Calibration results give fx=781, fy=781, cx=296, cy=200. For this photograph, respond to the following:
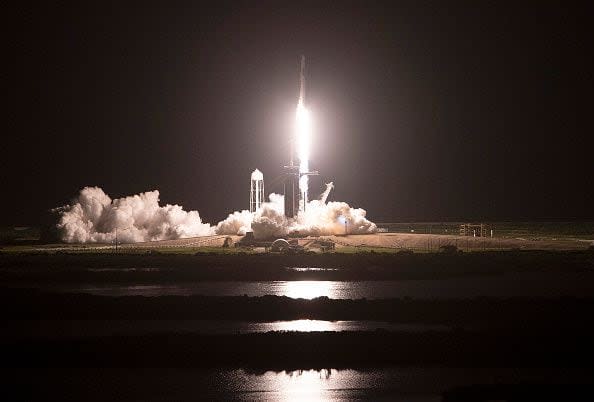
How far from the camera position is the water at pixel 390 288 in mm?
38750

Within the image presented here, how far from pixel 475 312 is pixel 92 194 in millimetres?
63450

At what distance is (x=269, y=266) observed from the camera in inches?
2221

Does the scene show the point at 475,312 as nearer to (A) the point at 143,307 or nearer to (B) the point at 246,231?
(A) the point at 143,307

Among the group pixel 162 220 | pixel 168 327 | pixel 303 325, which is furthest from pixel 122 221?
pixel 303 325

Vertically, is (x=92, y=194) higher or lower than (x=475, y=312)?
higher

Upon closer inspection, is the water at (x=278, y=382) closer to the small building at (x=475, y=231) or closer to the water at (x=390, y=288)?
the water at (x=390, y=288)

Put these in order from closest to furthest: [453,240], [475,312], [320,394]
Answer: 1. [320,394]
2. [475,312]
3. [453,240]

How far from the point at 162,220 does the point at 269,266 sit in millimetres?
34877

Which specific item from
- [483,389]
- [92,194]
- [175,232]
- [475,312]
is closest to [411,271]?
[475,312]

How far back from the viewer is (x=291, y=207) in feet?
259

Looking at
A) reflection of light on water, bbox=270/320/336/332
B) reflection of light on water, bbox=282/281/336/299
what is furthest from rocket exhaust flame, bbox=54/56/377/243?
reflection of light on water, bbox=270/320/336/332

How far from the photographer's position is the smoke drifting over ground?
78.9 meters

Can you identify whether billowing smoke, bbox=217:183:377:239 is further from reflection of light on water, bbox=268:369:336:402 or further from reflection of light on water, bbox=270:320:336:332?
reflection of light on water, bbox=268:369:336:402

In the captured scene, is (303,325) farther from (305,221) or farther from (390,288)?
(305,221)
